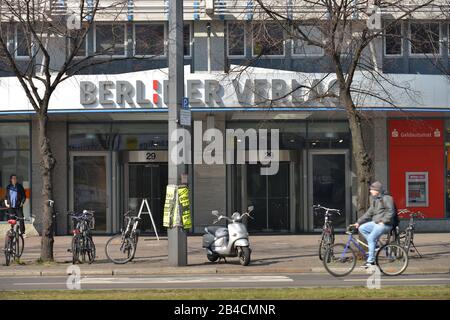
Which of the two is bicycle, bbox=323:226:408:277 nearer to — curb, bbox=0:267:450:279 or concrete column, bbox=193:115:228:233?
curb, bbox=0:267:450:279

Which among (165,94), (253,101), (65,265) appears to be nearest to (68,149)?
(165,94)

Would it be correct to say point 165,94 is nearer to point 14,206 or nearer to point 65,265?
point 14,206

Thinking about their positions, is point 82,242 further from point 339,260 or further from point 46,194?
point 339,260

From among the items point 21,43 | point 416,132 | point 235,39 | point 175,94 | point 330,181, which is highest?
point 235,39

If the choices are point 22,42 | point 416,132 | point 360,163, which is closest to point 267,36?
point 360,163

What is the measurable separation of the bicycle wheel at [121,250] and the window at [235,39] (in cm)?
817

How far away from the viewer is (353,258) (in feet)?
48.9

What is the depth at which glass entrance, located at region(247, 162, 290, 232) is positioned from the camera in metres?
26.2

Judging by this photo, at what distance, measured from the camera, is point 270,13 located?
1775 cm

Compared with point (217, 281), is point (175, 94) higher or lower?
higher

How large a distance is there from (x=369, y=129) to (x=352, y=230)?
11230mm

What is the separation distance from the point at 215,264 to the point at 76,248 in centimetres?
313

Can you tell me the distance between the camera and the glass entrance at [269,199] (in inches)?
1030

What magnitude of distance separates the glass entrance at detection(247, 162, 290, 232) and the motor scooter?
8.53 metres
